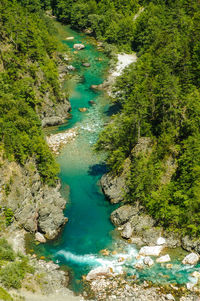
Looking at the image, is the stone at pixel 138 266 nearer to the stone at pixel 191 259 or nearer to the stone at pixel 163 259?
the stone at pixel 163 259

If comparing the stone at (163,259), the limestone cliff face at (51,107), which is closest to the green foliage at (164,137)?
the stone at (163,259)

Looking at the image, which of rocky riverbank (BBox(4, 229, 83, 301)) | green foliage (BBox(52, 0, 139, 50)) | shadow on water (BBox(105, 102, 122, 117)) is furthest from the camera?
Result: green foliage (BBox(52, 0, 139, 50))

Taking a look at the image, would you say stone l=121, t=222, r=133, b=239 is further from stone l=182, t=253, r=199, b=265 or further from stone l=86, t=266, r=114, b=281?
stone l=182, t=253, r=199, b=265

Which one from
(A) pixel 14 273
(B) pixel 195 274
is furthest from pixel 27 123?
(B) pixel 195 274

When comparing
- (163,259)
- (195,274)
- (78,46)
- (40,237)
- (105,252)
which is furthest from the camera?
(78,46)

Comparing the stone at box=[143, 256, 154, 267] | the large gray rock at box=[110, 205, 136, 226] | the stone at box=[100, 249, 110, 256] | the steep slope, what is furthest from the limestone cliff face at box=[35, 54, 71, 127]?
the stone at box=[143, 256, 154, 267]

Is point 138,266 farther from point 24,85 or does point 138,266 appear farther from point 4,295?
point 24,85
